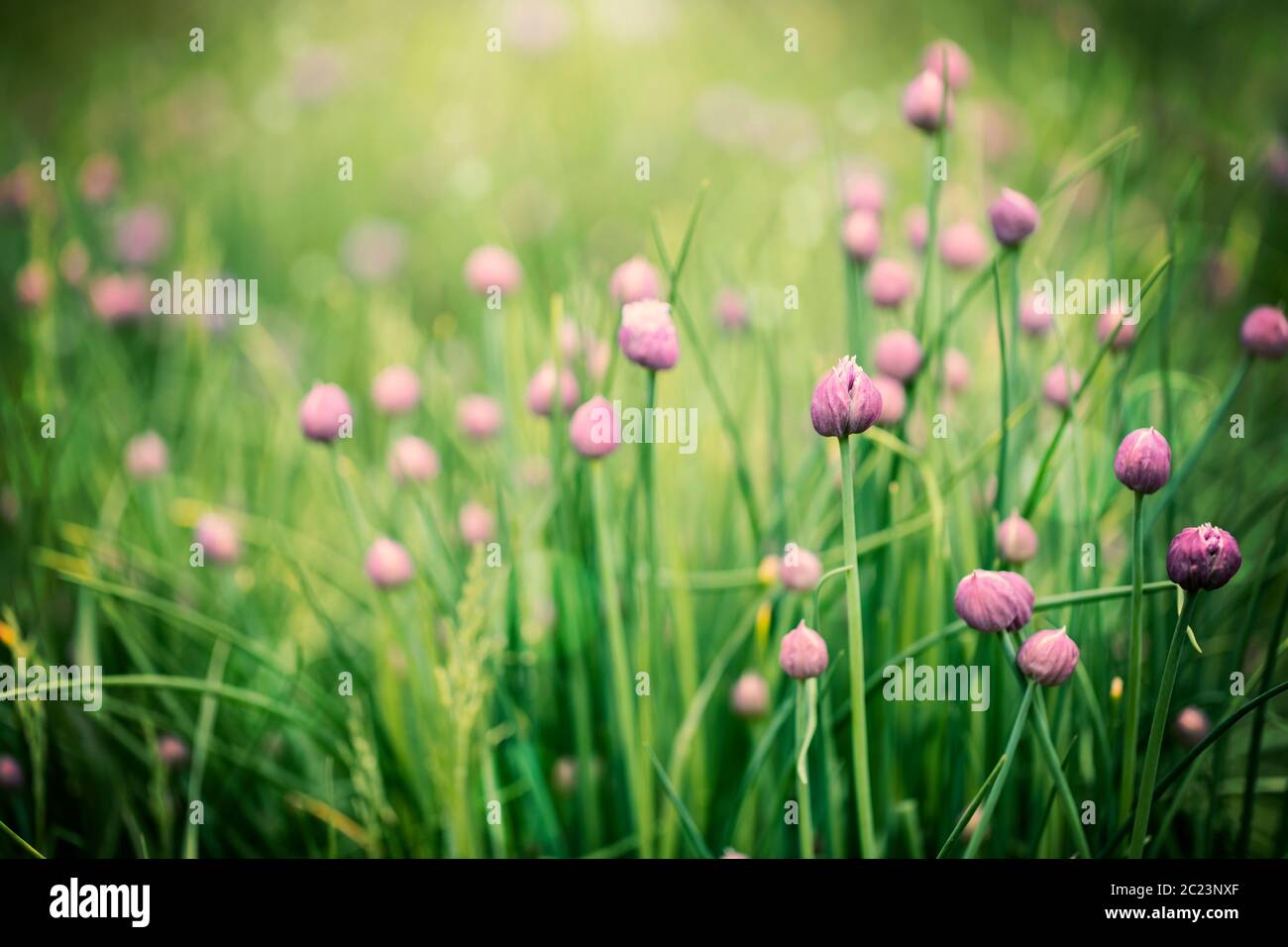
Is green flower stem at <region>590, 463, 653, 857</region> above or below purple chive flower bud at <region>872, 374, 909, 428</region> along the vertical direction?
below

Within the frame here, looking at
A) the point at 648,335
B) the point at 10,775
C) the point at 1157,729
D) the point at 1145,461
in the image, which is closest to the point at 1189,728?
the point at 1157,729

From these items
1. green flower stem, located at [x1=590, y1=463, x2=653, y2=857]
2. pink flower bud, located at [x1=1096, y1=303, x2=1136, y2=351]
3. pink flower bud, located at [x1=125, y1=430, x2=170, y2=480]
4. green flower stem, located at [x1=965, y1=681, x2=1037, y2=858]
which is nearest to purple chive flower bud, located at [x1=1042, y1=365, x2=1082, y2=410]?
pink flower bud, located at [x1=1096, y1=303, x2=1136, y2=351]

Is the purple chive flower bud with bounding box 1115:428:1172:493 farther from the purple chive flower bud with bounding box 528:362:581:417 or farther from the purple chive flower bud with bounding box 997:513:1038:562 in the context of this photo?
the purple chive flower bud with bounding box 528:362:581:417

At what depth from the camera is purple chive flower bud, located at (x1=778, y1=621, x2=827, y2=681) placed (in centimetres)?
56

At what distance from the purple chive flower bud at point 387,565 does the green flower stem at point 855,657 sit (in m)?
0.33

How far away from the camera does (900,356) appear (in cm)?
69

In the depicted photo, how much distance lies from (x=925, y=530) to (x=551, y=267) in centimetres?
50

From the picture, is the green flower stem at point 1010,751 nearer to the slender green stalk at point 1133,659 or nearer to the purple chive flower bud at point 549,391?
the slender green stalk at point 1133,659

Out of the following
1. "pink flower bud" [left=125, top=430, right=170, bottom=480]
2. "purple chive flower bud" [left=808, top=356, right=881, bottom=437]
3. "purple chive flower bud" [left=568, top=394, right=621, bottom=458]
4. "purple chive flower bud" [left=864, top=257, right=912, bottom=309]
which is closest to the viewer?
"purple chive flower bud" [left=808, top=356, right=881, bottom=437]

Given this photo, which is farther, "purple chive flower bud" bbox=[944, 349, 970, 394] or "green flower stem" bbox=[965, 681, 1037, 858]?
"purple chive flower bud" bbox=[944, 349, 970, 394]

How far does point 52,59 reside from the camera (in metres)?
1.29

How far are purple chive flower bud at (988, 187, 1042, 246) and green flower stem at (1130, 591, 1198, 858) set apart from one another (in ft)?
0.88

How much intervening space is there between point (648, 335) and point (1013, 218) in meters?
0.27

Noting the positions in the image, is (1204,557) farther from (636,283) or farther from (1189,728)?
(636,283)
